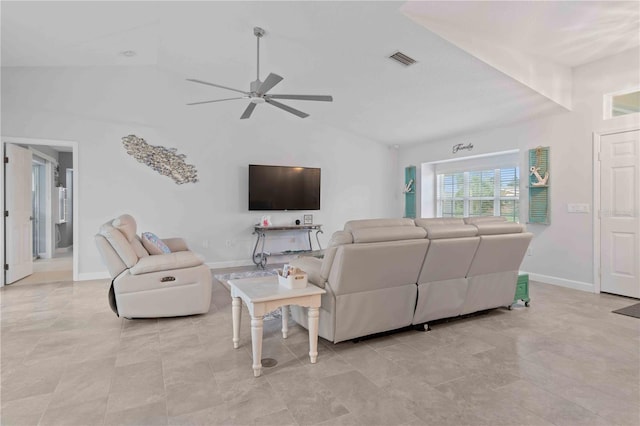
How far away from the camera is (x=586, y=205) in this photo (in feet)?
15.3

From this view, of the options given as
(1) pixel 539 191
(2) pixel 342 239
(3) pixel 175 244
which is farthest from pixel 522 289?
(3) pixel 175 244

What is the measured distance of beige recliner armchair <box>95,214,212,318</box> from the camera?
132 inches

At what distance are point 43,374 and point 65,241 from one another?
805cm

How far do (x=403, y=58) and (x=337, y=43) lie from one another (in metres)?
0.84

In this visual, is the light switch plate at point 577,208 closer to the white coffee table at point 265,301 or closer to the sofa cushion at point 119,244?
the white coffee table at point 265,301

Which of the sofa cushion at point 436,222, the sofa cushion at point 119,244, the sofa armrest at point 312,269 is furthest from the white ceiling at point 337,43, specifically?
the sofa armrest at point 312,269

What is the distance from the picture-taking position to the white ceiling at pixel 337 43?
3.50 m

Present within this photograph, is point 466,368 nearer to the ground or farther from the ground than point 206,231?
nearer to the ground

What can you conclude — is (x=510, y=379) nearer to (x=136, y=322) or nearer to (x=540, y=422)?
(x=540, y=422)

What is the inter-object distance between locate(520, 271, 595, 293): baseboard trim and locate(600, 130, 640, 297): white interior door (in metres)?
0.15

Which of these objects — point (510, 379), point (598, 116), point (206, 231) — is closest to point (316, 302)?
point (510, 379)

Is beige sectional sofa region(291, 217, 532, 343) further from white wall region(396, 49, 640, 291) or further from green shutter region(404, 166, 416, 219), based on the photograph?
green shutter region(404, 166, 416, 219)

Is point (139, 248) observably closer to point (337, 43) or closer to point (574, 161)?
point (337, 43)

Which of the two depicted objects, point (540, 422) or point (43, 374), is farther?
point (43, 374)
